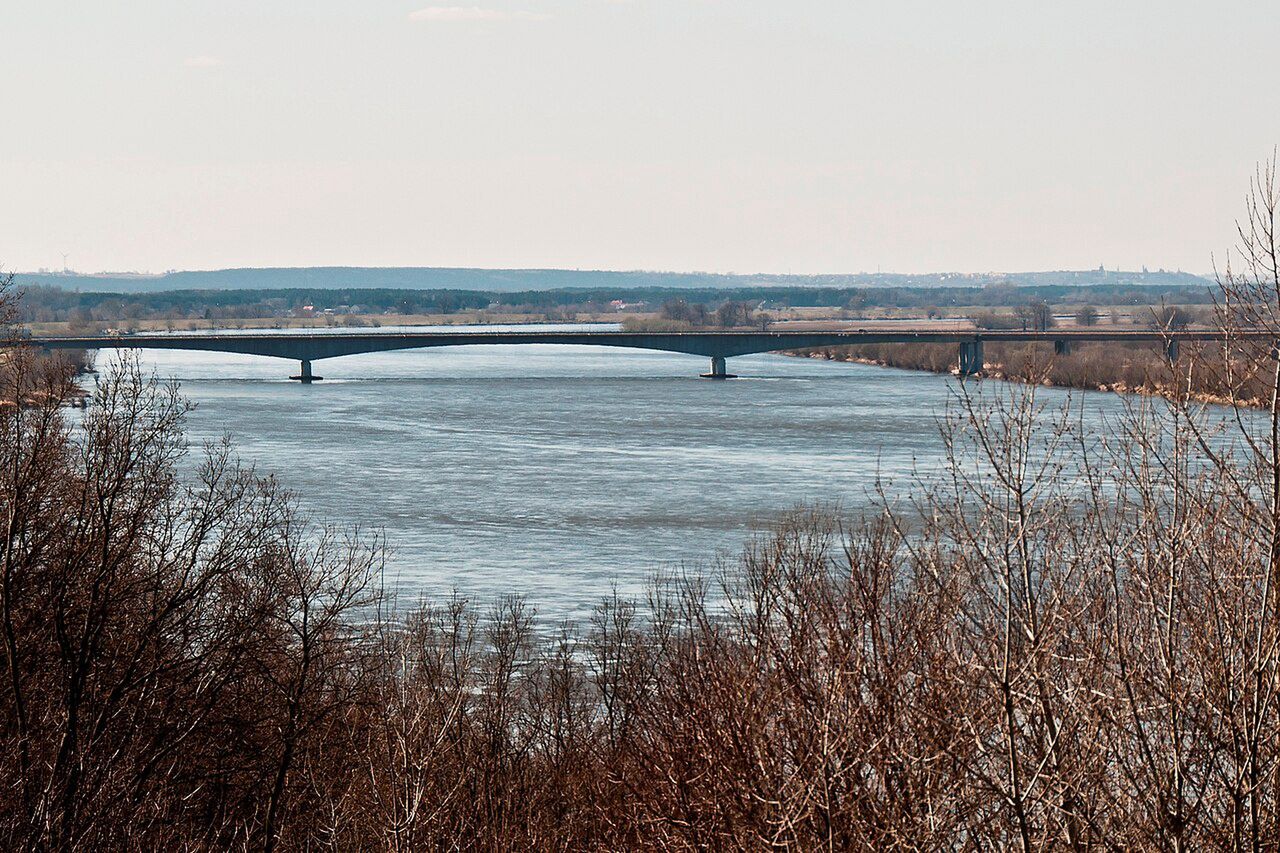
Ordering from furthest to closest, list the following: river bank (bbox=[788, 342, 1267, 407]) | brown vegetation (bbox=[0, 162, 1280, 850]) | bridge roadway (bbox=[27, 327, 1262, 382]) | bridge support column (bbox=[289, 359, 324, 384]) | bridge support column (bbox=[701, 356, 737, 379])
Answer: bridge support column (bbox=[701, 356, 737, 379]) → bridge roadway (bbox=[27, 327, 1262, 382]) → bridge support column (bbox=[289, 359, 324, 384]) → river bank (bbox=[788, 342, 1267, 407]) → brown vegetation (bbox=[0, 162, 1280, 850])

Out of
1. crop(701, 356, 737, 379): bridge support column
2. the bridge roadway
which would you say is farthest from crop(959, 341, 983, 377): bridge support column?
crop(701, 356, 737, 379): bridge support column

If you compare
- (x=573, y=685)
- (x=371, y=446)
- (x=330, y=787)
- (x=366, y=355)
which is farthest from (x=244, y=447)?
(x=366, y=355)

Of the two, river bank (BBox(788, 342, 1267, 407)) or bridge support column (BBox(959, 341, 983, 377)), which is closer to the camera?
river bank (BBox(788, 342, 1267, 407))

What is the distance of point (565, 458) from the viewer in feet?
139

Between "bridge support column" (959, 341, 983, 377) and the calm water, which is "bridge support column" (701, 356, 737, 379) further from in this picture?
"bridge support column" (959, 341, 983, 377)

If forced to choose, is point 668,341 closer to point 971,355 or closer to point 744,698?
point 971,355

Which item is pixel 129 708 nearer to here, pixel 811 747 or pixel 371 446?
pixel 811 747

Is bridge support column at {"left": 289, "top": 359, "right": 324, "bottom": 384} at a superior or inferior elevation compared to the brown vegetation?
inferior

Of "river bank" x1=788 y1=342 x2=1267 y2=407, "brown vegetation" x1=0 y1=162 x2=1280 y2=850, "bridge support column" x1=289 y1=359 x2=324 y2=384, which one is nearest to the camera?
"brown vegetation" x1=0 y1=162 x2=1280 y2=850

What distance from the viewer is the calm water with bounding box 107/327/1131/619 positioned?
2698 cm

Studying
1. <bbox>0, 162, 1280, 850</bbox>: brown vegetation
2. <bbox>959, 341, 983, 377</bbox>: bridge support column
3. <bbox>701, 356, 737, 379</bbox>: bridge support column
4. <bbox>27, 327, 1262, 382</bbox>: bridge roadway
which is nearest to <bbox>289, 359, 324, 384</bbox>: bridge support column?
<bbox>27, 327, 1262, 382</bbox>: bridge roadway

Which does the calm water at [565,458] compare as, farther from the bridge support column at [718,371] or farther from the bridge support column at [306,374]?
the bridge support column at [306,374]

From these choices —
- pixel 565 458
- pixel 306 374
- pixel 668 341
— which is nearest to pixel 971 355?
pixel 668 341

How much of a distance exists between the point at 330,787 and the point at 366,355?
100569 mm
